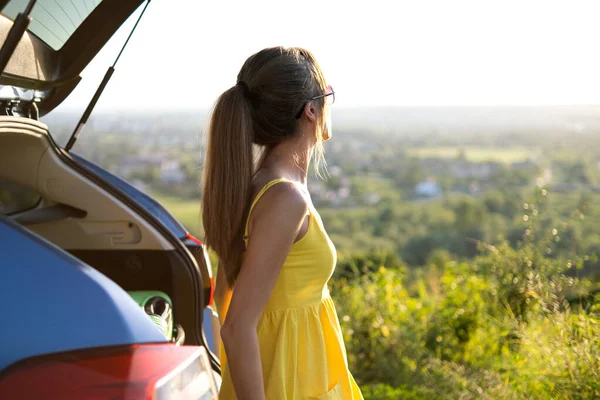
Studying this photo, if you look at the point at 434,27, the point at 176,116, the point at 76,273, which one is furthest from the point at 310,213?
the point at 434,27

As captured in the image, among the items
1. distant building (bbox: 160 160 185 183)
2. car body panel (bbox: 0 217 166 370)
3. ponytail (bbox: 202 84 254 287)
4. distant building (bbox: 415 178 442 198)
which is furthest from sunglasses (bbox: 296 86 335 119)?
distant building (bbox: 160 160 185 183)

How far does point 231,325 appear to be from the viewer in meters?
1.58

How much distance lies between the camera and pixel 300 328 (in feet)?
5.80

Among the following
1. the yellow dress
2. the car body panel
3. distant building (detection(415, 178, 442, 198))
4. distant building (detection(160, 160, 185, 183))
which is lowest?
distant building (detection(415, 178, 442, 198))

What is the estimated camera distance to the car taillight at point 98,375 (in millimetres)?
1188

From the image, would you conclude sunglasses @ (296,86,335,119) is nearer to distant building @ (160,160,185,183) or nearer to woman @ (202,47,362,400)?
woman @ (202,47,362,400)

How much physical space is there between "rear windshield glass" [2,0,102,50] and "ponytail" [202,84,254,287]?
1.91ft

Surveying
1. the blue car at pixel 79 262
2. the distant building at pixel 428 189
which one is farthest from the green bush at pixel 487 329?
the distant building at pixel 428 189

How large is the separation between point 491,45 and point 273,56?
3958cm

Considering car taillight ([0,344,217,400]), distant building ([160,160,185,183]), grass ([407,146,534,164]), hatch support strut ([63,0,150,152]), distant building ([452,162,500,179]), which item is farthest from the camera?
grass ([407,146,534,164])

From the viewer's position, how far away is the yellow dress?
173 centimetres

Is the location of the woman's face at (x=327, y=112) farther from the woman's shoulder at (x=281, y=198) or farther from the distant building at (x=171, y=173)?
the distant building at (x=171, y=173)

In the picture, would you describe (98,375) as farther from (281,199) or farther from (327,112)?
(327,112)

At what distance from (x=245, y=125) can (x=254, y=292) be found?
452mm
